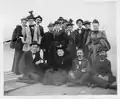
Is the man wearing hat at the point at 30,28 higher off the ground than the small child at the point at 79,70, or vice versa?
the man wearing hat at the point at 30,28

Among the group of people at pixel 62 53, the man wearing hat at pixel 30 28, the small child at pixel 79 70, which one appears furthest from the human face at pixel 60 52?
the man wearing hat at pixel 30 28

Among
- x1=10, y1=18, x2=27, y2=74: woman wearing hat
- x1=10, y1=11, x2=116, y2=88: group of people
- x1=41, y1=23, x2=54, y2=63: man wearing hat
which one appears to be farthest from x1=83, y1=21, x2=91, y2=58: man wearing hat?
x1=10, y1=18, x2=27, y2=74: woman wearing hat

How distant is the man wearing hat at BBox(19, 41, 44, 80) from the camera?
4.66ft

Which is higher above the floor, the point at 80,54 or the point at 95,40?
the point at 95,40

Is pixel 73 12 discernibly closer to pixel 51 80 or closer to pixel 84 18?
pixel 84 18

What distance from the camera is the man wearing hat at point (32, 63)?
1421mm

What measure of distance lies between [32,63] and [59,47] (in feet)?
0.84

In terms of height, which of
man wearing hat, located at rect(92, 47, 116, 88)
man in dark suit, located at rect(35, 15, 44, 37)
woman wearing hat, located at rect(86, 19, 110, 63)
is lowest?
man wearing hat, located at rect(92, 47, 116, 88)

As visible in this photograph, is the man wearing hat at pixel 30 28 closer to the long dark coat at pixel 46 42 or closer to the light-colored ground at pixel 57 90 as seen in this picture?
the long dark coat at pixel 46 42

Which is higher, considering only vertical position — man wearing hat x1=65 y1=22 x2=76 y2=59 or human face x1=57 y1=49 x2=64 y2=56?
man wearing hat x1=65 y1=22 x2=76 y2=59

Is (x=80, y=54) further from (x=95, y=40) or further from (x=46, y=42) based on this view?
(x=46, y=42)

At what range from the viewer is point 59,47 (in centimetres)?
143

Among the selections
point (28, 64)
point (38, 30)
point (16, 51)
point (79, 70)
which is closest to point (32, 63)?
point (28, 64)

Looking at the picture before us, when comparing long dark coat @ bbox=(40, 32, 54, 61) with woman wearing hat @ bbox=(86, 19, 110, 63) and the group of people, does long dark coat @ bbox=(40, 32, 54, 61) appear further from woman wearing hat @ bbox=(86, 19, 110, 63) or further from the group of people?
woman wearing hat @ bbox=(86, 19, 110, 63)
